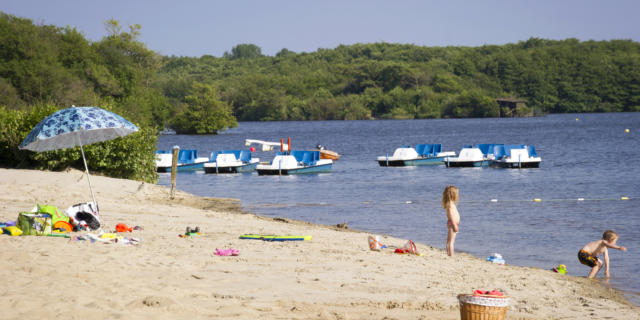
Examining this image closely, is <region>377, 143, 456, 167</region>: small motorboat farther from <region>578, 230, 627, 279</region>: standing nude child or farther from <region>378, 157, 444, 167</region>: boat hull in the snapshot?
<region>578, 230, 627, 279</region>: standing nude child

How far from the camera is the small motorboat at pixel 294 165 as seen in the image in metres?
34.9

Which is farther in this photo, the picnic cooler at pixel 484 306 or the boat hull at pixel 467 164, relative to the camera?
the boat hull at pixel 467 164

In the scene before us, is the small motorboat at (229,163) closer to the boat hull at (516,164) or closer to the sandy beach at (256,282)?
the boat hull at (516,164)

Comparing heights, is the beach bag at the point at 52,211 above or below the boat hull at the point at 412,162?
above

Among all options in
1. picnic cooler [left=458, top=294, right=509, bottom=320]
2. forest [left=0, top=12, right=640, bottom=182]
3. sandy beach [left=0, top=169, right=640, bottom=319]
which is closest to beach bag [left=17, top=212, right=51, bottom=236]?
sandy beach [left=0, top=169, right=640, bottom=319]

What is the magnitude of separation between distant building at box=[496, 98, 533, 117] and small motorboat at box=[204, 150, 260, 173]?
134066 mm

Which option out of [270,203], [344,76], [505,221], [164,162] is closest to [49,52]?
[164,162]

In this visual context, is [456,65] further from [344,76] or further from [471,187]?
[471,187]

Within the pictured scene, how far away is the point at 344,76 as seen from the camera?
183m

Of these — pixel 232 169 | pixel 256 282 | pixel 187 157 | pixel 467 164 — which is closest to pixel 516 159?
pixel 467 164

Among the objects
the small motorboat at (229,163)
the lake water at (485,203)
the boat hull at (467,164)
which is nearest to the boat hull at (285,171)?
the lake water at (485,203)

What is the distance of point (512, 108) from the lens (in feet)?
545

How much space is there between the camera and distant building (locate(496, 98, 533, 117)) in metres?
164

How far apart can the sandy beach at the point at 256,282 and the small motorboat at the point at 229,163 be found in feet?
76.8
